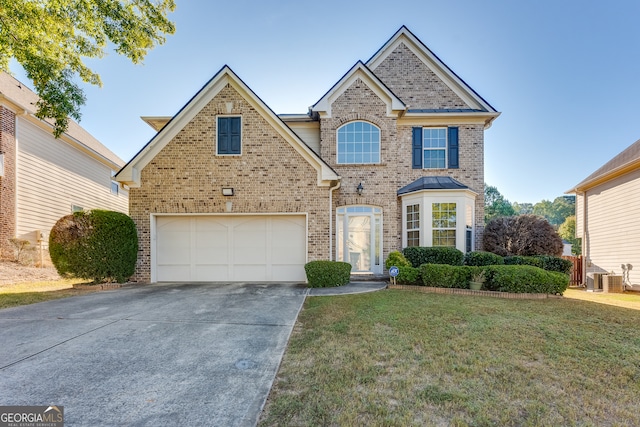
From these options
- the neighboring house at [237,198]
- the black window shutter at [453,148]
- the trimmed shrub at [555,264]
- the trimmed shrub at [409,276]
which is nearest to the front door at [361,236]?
the neighboring house at [237,198]

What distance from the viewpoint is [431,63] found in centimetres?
1262

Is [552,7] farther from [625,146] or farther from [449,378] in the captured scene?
[449,378]

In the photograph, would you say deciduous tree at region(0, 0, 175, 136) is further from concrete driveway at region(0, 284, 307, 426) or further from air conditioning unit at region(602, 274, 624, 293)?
air conditioning unit at region(602, 274, 624, 293)

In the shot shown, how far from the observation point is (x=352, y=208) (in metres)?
11.6

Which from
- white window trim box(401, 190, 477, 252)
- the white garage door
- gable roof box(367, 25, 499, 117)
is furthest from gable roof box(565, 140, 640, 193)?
the white garage door

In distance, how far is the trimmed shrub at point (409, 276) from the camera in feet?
29.7

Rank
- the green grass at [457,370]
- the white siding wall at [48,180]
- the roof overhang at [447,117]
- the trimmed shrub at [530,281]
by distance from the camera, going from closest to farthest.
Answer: the green grass at [457,370], the trimmed shrub at [530,281], the roof overhang at [447,117], the white siding wall at [48,180]

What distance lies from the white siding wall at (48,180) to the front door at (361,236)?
1393 centimetres

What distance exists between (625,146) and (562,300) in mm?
10195

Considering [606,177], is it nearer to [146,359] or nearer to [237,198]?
[237,198]

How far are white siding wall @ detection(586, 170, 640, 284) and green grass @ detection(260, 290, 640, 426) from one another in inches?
274

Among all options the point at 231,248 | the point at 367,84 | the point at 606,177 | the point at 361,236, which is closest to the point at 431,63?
the point at 367,84

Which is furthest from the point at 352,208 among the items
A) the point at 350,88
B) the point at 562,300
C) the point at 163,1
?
the point at 163,1

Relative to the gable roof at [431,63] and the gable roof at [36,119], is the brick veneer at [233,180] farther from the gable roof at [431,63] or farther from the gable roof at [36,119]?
the gable roof at [431,63]
